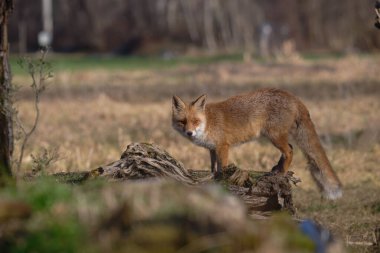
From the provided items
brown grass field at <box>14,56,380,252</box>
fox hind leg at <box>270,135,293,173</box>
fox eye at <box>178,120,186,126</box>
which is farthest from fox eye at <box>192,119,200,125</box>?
brown grass field at <box>14,56,380,252</box>

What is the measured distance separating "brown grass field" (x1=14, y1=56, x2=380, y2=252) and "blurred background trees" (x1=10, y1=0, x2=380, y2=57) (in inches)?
676

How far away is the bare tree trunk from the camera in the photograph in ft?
25.1

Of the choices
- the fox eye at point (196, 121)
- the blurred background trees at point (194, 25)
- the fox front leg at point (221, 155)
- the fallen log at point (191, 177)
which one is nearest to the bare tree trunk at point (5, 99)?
the fallen log at point (191, 177)

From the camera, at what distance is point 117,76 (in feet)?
109

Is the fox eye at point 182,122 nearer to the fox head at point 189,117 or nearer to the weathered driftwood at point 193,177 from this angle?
the fox head at point 189,117

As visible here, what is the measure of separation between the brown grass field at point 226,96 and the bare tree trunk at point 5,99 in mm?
2607

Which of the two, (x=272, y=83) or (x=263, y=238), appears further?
(x=272, y=83)

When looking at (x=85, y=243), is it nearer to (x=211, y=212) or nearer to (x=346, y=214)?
(x=211, y=212)

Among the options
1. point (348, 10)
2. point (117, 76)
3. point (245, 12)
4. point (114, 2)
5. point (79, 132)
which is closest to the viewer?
point (79, 132)

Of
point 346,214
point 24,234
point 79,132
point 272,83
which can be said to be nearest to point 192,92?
point 272,83

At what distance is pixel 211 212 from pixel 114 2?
5888 centimetres

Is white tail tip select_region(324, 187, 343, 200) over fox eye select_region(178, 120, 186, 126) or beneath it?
beneath

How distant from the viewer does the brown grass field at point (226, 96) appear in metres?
11.2

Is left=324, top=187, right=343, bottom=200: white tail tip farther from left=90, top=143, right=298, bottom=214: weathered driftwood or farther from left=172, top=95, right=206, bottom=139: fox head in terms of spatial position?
left=90, top=143, right=298, bottom=214: weathered driftwood
